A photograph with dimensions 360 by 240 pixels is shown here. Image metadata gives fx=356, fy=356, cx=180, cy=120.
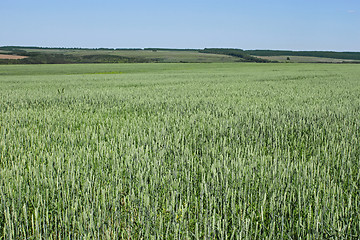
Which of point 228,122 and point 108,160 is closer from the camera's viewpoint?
point 108,160

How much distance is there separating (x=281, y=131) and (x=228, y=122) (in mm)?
946

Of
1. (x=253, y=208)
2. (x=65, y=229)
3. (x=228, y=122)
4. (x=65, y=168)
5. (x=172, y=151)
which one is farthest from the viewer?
(x=228, y=122)

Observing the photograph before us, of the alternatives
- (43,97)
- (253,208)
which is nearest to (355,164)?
(253,208)

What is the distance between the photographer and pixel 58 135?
5.15 m

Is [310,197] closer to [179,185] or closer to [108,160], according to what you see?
[179,185]

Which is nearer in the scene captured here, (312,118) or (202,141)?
(202,141)

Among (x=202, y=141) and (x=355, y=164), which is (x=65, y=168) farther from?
(x=355, y=164)

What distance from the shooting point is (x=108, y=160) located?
11.9 ft

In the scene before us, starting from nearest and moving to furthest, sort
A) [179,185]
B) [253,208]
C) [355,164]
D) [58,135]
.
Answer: [253,208], [179,185], [355,164], [58,135]

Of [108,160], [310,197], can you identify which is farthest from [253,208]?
[108,160]

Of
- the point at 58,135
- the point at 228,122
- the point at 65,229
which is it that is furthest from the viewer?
the point at 228,122

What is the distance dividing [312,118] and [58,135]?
424 centimetres

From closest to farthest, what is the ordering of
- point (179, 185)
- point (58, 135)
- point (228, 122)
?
1. point (179, 185)
2. point (58, 135)
3. point (228, 122)

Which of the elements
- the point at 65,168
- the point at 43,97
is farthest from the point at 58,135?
the point at 43,97
